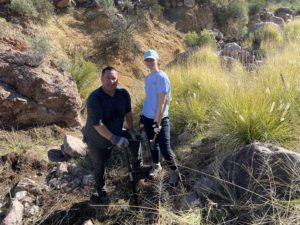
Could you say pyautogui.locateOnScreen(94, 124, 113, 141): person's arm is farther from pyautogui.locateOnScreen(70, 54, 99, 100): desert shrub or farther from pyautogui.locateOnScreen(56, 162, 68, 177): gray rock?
pyautogui.locateOnScreen(70, 54, 99, 100): desert shrub

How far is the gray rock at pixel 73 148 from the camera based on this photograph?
561cm

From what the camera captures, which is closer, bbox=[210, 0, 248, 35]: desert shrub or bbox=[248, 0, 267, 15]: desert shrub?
bbox=[210, 0, 248, 35]: desert shrub

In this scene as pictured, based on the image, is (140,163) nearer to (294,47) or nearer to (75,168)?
(75,168)

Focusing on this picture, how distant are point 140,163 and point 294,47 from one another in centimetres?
425

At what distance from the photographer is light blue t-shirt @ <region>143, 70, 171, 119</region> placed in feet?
14.3

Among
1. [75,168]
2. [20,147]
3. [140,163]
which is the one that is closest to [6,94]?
[20,147]

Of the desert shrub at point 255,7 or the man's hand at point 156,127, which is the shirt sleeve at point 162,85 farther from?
the desert shrub at point 255,7

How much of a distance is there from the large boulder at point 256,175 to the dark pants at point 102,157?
91 cm

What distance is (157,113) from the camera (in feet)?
14.3

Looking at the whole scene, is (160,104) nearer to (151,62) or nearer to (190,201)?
(151,62)

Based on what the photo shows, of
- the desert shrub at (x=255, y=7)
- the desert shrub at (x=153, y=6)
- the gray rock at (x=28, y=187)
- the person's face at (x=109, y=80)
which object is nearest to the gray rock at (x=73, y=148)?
the gray rock at (x=28, y=187)

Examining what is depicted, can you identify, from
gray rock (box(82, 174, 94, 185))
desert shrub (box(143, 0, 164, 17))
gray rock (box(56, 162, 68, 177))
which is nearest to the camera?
gray rock (box(82, 174, 94, 185))

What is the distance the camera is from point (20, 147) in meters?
5.90

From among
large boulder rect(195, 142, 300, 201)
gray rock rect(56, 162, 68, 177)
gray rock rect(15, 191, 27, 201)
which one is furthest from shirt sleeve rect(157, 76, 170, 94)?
gray rock rect(15, 191, 27, 201)
